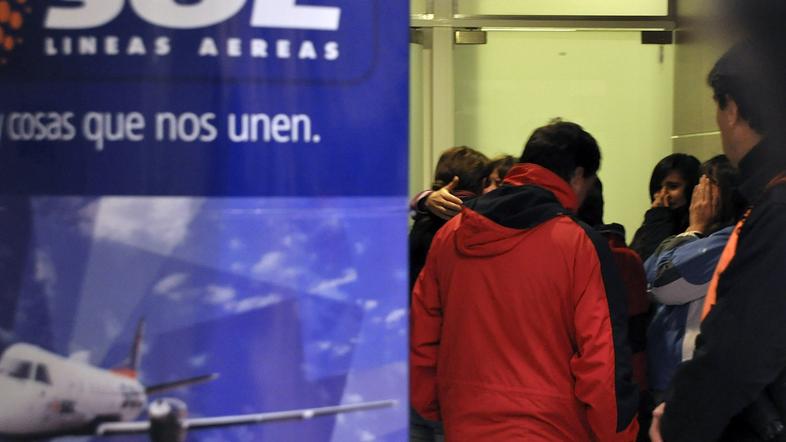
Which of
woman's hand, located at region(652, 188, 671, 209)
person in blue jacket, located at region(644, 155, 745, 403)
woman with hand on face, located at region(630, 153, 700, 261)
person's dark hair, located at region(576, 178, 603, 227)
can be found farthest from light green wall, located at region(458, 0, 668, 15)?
person in blue jacket, located at region(644, 155, 745, 403)

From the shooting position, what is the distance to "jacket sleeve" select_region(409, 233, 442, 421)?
3.50m

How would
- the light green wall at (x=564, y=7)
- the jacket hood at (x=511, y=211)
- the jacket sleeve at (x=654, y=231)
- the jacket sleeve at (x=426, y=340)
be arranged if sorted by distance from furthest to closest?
the light green wall at (x=564, y=7) → the jacket sleeve at (x=654, y=231) → the jacket sleeve at (x=426, y=340) → the jacket hood at (x=511, y=211)

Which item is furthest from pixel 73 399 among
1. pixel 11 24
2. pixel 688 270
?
pixel 688 270

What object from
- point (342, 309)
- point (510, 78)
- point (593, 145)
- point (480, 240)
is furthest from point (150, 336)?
point (510, 78)

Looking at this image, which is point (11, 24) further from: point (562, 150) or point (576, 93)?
point (576, 93)

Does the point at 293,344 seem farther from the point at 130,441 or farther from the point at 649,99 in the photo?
the point at 649,99

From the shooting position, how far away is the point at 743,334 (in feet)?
8.23

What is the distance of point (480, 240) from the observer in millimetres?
3330

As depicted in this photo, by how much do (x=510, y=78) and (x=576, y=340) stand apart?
445cm

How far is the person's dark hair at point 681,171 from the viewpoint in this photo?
503 centimetres

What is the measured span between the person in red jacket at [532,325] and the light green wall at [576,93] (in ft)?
13.4

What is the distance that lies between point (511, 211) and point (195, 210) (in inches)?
57.9

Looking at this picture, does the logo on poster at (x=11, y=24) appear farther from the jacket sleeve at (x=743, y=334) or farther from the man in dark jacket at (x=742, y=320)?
the jacket sleeve at (x=743, y=334)

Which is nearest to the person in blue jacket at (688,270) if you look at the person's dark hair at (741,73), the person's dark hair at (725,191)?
the person's dark hair at (725,191)
